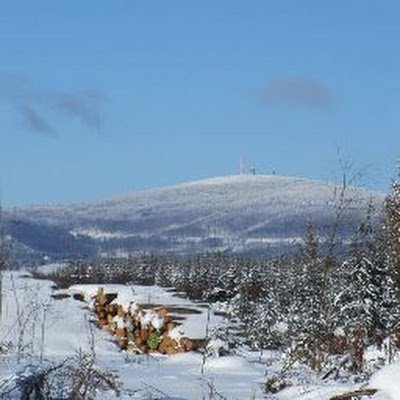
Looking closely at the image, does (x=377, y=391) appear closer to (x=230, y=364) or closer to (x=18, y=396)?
(x=18, y=396)

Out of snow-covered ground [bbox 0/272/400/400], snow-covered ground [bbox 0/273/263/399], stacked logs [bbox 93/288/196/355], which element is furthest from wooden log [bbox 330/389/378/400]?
stacked logs [bbox 93/288/196/355]

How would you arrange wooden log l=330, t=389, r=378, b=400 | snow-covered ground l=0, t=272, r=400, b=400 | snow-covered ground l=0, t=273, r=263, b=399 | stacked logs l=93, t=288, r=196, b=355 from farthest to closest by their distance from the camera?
stacked logs l=93, t=288, r=196, b=355, snow-covered ground l=0, t=273, r=263, b=399, snow-covered ground l=0, t=272, r=400, b=400, wooden log l=330, t=389, r=378, b=400

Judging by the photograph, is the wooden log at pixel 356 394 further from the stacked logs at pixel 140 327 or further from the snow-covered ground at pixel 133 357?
the stacked logs at pixel 140 327

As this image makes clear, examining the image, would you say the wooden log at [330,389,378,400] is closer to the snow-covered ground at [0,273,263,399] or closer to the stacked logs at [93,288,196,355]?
the snow-covered ground at [0,273,263,399]

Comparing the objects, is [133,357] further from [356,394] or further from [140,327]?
[356,394]

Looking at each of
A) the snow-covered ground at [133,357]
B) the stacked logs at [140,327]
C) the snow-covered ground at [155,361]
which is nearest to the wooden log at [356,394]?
the snow-covered ground at [155,361]

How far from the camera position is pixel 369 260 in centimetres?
1931

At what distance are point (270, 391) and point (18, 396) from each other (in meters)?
3.39

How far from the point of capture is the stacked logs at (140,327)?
771 inches

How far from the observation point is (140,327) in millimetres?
22000

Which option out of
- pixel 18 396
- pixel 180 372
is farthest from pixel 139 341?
pixel 18 396

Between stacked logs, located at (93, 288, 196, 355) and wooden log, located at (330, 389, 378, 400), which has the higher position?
wooden log, located at (330, 389, 378, 400)

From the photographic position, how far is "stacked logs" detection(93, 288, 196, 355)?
1958 cm

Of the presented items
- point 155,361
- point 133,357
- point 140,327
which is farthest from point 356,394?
point 140,327
